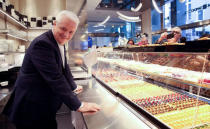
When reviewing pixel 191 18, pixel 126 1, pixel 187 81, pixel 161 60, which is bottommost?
pixel 187 81

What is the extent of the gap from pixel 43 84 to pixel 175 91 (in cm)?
158

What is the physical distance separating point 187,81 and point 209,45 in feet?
1.25

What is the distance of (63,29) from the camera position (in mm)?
1343

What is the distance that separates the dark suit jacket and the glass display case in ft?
2.58

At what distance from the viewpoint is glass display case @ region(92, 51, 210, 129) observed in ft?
4.62

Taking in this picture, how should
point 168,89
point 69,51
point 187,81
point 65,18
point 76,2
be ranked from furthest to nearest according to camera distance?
point 69,51 → point 76,2 → point 168,89 → point 187,81 → point 65,18

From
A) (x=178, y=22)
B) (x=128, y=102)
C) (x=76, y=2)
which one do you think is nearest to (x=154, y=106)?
(x=128, y=102)

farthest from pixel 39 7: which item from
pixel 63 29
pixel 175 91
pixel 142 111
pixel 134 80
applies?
pixel 142 111

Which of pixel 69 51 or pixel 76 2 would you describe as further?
pixel 69 51

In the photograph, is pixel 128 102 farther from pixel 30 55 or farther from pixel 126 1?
pixel 126 1

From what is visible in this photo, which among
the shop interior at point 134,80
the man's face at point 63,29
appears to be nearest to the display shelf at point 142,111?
the shop interior at point 134,80

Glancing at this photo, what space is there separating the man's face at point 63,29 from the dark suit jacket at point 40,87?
0.06m

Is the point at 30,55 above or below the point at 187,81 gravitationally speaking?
above

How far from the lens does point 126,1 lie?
9477 mm
